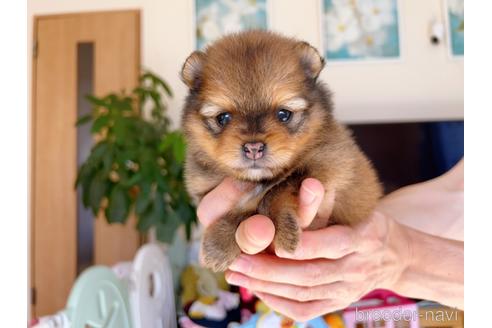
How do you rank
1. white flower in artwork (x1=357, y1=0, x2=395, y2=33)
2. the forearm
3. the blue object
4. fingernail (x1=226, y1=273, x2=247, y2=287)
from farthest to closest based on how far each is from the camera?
the blue object < white flower in artwork (x1=357, y1=0, x2=395, y2=33) < the forearm < fingernail (x1=226, y1=273, x2=247, y2=287)

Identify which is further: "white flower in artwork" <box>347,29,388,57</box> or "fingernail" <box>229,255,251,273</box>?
"white flower in artwork" <box>347,29,388,57</box>

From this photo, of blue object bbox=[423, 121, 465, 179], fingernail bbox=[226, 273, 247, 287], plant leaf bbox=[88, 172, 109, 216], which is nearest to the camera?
fingernail bbox=[226, 273, 247, 287]

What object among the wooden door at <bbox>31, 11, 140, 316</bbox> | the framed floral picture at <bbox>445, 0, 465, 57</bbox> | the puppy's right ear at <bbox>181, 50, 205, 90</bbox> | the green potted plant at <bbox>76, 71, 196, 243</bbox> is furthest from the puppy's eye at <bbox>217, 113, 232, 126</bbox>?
the framed floral picture at <bbox>445, 0, 465, 57</bbox>

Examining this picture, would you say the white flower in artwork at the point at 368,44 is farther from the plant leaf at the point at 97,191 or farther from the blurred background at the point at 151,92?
the plant leaf at the point at 97,191

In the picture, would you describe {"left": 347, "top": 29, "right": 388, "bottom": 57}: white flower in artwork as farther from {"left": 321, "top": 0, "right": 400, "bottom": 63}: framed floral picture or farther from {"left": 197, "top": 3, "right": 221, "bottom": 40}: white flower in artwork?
{"left": 197, "top": 3, "right": 221, "bottom": 40}: white flower in artwork

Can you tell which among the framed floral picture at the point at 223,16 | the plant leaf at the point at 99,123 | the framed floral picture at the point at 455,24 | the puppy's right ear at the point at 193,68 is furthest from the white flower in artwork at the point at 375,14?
the plant leaf at the point at 99,123

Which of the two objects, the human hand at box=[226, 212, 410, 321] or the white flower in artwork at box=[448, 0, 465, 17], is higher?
the white flower in artwork at box=[448, 0, 465, 17]

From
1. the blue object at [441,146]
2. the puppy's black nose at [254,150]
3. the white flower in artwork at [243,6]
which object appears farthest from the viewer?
the blue object at [441,146]
